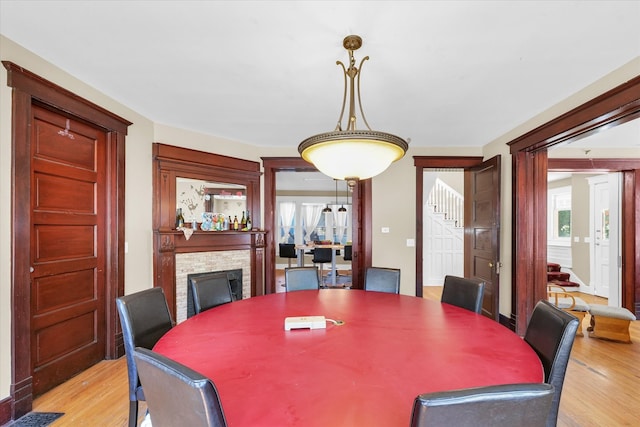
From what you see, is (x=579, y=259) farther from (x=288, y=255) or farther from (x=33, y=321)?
(x=33, y=321)

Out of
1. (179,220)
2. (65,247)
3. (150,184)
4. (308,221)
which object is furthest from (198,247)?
(308,221)

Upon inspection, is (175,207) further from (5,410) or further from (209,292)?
(5,410)

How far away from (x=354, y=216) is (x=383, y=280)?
1.76 m

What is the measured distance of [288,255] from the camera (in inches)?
295

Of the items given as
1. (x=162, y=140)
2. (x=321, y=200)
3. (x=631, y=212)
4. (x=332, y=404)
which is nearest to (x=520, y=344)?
(x=332, y=404)

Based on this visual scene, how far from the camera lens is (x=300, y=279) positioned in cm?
292

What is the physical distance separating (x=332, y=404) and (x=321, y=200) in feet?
27.5

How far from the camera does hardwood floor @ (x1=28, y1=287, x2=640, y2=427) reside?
2037 millimetres

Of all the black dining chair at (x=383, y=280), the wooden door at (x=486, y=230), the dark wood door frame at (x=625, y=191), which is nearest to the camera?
the black dining chair at (x=383, y=280)

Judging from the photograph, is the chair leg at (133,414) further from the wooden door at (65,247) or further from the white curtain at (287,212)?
the white curtain at (287,212)

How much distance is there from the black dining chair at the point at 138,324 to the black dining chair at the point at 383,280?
1.69 metres

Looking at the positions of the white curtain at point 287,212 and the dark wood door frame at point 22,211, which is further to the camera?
the white curtain at point 287,212

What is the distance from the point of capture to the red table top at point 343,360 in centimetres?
94


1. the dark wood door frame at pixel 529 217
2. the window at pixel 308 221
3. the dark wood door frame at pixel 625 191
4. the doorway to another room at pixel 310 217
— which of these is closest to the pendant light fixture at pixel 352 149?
the dark wood door frame at pixel 529 217
